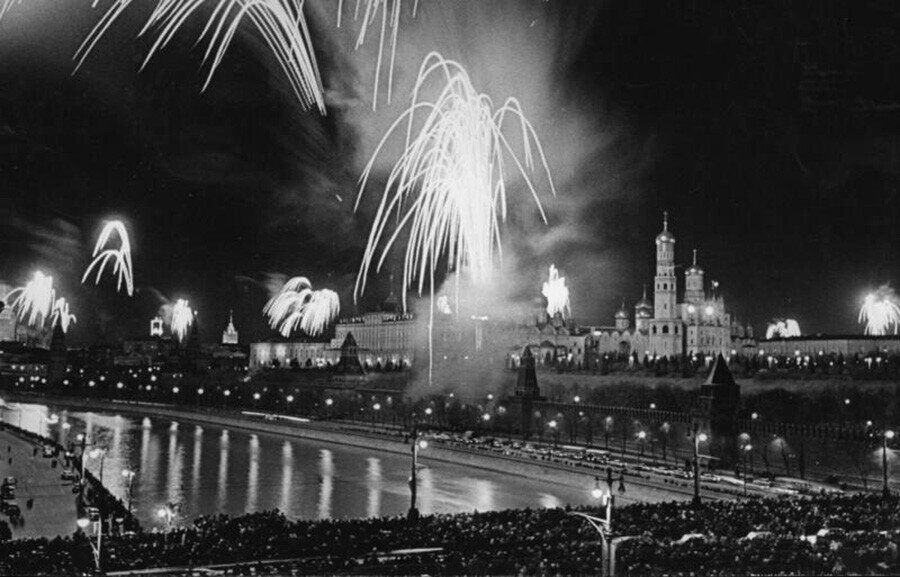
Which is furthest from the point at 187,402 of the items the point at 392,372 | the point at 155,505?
the point at 155,505

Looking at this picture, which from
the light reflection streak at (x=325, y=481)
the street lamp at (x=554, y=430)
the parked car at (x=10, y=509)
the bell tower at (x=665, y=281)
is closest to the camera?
the parked car at (x=10, y=509)

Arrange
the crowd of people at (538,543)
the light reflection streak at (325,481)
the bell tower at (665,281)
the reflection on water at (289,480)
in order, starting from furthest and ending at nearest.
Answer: the bell tower at (665,281) < the reflection on water at (289,480) < the light reflection streak at (325,481) < the crowd of people at (538,543)

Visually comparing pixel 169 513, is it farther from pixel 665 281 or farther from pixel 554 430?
pixel 665 281

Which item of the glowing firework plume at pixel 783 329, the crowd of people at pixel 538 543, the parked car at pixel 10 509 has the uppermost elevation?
the glowing firework plume at pixel 783 329

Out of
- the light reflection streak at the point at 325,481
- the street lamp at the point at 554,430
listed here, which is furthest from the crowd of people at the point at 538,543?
the street lamp at the point at 554,430

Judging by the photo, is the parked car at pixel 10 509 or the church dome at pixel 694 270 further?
the church dome at pixel 694 270

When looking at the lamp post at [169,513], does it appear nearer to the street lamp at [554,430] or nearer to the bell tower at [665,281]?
the street lamp at [554,430]
